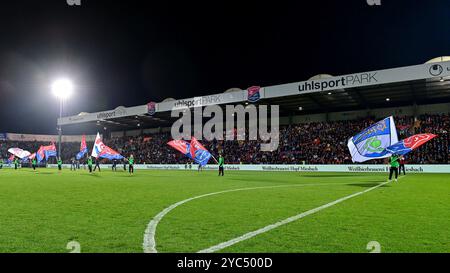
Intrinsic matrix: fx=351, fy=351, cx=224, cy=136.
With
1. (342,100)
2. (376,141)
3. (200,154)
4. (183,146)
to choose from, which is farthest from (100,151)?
(342,100)

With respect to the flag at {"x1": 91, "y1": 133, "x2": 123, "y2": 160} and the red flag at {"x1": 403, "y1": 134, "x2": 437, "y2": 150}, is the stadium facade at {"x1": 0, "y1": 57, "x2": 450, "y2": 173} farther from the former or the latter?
the flag at {"x1": 91, "y1": 133, "x2": 123, "y2": 160}

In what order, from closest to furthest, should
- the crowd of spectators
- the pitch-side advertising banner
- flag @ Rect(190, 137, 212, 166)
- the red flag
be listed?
the red flag < the pitch-side advertising banner < flag @ Rect(190, 137, 212, 166) < the crowd of spectators

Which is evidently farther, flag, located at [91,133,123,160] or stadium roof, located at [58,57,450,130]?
flag, located at [91,133,123,160]

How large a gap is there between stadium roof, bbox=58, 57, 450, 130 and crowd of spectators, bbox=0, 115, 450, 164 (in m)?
2.41

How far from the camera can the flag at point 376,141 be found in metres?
20.0

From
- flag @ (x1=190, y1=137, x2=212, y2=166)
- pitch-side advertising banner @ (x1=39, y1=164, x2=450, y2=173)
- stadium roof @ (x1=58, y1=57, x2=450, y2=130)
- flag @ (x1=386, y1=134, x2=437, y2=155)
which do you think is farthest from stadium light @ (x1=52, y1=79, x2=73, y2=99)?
flag @ (x1=386, y1=134, x2=437, y2=155)

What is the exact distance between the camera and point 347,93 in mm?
37781

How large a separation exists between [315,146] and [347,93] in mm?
7802

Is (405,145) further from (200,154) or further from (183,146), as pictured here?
(183,146)

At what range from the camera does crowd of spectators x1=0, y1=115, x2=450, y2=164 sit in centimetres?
3462
